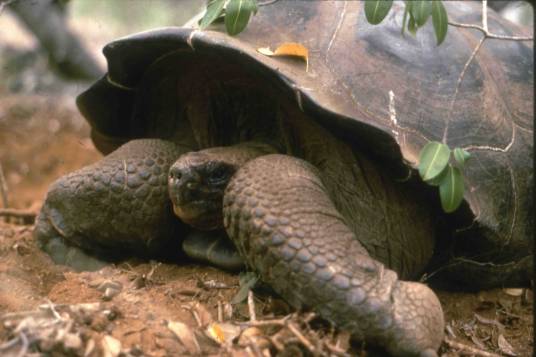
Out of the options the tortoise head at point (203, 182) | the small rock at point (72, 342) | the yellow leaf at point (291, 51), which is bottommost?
the small rock at point (72, 342)

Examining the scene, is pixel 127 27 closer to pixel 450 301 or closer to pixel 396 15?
pixel 396 15

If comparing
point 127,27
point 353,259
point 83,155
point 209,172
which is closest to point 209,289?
point 209,172

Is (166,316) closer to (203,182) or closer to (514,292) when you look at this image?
(203,182)

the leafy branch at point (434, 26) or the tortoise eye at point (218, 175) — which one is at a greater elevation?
the leafy branch at point (434, 26)

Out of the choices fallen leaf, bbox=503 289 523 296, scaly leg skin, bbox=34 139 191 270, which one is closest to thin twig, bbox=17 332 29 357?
scaly leg skin, bbox=34 139 191 270

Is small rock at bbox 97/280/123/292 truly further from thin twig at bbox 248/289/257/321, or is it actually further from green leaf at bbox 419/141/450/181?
green leaf at bbox 419/141/450/181

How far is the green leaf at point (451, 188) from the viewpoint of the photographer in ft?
7.70

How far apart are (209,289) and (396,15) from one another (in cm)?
150

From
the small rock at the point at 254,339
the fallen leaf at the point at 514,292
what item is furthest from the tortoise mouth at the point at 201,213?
the fallen leaf at the point at 514,292

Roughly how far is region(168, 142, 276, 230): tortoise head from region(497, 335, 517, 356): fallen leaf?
1278mm

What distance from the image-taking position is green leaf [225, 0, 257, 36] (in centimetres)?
261

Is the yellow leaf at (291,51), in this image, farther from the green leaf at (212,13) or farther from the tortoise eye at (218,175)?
the tortoise eye at (218,175)

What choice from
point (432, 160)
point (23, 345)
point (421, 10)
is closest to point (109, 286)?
point (23, 345)

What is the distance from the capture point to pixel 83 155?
5363 millimetres
